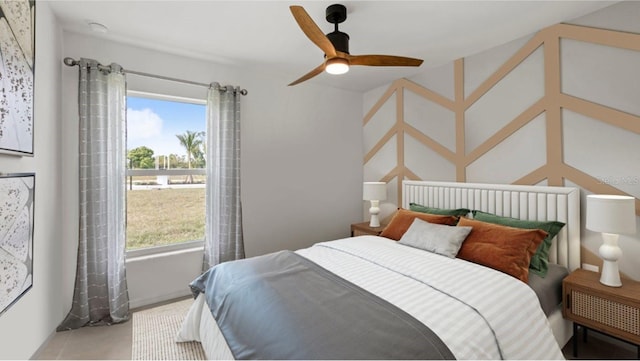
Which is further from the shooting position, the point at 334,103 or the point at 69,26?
the point at 334,103

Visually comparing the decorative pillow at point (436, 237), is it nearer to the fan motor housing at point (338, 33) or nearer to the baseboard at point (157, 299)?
the fan motor housing at point (338, 33)

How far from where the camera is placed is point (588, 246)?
7.40ft

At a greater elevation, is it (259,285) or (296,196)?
(296,196)

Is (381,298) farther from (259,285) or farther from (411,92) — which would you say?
(411,92)

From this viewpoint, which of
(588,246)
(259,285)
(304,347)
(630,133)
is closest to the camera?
(304,347)

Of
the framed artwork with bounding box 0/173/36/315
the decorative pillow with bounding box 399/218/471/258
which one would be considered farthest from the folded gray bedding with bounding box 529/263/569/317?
the framed artwork with bounding box 0/173/36/315

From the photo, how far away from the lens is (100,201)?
2484mm

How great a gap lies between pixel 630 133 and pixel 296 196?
126 inches

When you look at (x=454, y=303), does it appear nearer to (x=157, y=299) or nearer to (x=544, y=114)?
(x=544, y=114)

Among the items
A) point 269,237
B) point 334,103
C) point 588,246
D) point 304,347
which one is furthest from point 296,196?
point 588,246

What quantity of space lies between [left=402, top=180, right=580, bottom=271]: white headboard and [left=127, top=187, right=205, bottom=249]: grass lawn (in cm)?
278

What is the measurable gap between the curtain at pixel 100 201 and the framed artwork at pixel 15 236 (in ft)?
2.08

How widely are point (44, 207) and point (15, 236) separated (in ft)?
1.97

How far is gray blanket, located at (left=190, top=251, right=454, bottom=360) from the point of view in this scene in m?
1.16
